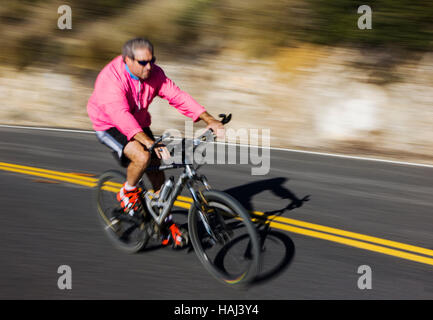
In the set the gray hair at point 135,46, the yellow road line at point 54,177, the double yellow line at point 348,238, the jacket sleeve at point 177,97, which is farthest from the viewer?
the yellow road line at point 54,177

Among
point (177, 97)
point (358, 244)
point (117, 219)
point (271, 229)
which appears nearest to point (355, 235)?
point (358, 244)

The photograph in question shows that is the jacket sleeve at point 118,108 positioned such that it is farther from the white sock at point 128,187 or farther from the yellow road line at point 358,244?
the yellow road line at point 358,244

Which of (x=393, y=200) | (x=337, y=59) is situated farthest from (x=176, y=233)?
(x=337, y=59)

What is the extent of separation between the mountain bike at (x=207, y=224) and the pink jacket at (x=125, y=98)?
434 mm

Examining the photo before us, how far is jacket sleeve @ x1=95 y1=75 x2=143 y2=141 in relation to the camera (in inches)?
174

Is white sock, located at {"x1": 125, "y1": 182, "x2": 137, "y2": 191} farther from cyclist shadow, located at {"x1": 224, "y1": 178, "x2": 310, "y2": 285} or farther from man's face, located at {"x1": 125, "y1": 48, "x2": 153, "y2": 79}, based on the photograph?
cyclist shadow, located at {"x1": 224, "y1": 178, "x2": 310, "y2": 285}

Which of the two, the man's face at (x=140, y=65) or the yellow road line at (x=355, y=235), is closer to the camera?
the man's face at (x=140, y=65)

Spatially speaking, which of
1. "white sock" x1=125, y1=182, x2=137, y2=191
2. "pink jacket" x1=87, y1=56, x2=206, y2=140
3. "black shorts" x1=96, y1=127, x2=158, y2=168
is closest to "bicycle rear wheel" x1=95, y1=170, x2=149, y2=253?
"white sock" x1=125, y1=182, x2=137, y2=191

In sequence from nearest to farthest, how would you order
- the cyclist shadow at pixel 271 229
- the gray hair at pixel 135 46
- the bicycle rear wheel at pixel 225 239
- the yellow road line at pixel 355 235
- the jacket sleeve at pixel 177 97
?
the bicycle rear wheel at pixel 225 239 < the gray hair at pixel 135 46 < the cyclist shadow at pixel 271 229 < the jacket sleeve at pixel 177 97 < the yellow road line at pixel 355 235

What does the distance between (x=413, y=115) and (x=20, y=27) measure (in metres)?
13.1

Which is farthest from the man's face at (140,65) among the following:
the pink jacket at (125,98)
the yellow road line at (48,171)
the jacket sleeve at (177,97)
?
the yellow road line at (48,171)

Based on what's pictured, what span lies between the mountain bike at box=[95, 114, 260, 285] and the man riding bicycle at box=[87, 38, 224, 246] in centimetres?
15

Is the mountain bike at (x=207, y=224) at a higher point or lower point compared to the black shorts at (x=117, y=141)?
lower

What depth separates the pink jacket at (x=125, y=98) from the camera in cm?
445
